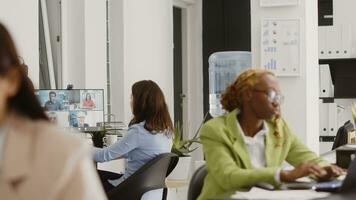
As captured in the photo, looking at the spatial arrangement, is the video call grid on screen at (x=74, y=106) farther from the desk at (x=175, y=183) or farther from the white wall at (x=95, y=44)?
the white wall at (x=95, y=44)

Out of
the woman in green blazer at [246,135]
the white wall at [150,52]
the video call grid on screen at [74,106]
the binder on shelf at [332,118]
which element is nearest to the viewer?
the woman in green blazer at [246,135]

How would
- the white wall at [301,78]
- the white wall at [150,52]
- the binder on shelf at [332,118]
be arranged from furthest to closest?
the binder on shelf at [332,118], the white wall at [150,52], the white wall at [301,78]

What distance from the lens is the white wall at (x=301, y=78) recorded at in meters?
4.98

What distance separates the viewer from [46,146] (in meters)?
1.21

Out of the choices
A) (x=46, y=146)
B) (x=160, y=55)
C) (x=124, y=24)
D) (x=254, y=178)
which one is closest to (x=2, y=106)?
(x=46, y=146)

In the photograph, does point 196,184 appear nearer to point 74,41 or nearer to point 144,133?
point 144,133

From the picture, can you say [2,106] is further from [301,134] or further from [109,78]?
[109,78]

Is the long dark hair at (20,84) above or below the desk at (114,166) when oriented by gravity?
above

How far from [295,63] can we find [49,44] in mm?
2449

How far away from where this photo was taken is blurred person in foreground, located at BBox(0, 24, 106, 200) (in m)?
1.18

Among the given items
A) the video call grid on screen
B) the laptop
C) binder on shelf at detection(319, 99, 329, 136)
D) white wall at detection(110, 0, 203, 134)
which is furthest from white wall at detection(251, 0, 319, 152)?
the laptop

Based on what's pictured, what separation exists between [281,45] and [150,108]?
1328 millimetres

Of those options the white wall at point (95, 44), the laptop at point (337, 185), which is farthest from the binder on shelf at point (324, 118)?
the laptop at point (337, 185)

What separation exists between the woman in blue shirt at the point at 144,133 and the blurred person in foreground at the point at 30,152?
2.87m
